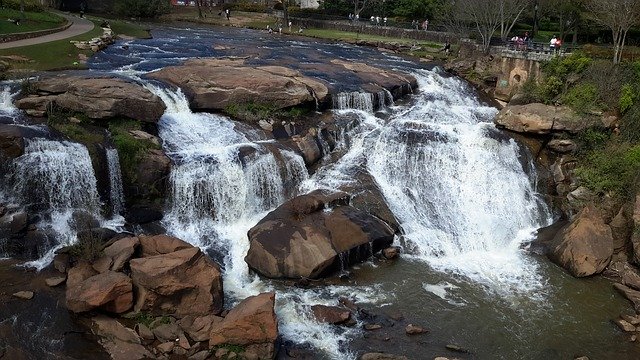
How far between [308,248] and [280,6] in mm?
60452

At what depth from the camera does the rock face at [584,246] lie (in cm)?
1975

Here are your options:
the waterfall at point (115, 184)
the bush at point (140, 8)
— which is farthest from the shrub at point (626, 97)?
the bush at point (140, 8)

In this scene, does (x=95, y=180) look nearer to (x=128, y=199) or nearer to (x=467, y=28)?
(x=128, y=199)

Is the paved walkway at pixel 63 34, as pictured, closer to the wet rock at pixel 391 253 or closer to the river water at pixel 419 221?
the river water at pixel 419 221

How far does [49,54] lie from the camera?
29953mm

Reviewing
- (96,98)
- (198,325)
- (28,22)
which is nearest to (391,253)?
(198,325)

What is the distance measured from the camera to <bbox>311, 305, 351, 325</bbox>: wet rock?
15734 mm

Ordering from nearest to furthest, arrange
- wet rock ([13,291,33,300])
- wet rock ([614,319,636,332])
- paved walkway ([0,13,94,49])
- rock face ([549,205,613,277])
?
wet rock ([13,291,33,300])
wet rock ([614,319,636,332])
rock face ([549,205,613,277])
paved walkway ([0,13,94,49])

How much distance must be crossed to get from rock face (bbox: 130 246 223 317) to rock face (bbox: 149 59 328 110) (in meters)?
11.3

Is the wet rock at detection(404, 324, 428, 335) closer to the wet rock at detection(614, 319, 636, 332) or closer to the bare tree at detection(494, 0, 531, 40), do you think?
the wet rock at detection(614, 319, 636, 332)

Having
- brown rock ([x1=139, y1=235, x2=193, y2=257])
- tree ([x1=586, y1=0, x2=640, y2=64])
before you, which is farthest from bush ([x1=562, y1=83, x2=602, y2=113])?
brown rock ([x1=139, y1=235, x2=193, y2=257])

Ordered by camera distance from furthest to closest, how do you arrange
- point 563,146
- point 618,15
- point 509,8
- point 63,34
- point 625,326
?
point 509,8, point 63,34, point 618,15, point 563,146, point 625,326

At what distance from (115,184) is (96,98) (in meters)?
4.29

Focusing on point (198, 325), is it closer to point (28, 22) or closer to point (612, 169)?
point (612, 169)
